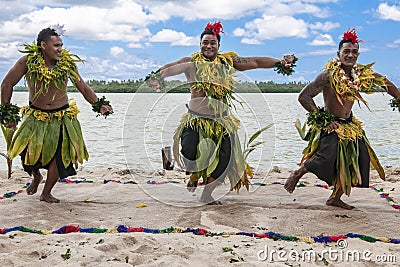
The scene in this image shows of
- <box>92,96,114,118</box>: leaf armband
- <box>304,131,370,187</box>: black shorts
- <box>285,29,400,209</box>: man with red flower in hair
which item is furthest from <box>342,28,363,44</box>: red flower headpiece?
<box>92,96,114,118</box>: leaf armband

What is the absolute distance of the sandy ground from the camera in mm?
3020

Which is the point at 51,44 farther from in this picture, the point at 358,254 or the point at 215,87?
the point at 358,254

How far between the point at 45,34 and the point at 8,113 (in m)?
0.76

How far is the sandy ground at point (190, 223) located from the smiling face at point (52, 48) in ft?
4.23

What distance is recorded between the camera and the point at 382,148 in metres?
8.79

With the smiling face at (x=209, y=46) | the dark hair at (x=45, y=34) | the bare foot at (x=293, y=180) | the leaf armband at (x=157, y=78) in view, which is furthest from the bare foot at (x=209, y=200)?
the dark hair at (x=45, y=34)

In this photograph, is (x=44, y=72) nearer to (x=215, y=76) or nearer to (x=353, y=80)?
(x=215, y=76)

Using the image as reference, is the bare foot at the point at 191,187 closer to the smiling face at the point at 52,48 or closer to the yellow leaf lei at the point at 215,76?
the yellow leaf lei at the point at 215,76

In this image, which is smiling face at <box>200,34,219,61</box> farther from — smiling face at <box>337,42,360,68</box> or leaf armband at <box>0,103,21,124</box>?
leaf armband at <box>0,103,21,124</box>

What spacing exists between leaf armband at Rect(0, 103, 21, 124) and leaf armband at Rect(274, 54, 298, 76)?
2344mm

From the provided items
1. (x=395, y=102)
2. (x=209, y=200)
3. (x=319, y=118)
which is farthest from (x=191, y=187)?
(x=395, y=102)

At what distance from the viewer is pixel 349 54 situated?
4180 mm

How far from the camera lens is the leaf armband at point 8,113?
4.34m

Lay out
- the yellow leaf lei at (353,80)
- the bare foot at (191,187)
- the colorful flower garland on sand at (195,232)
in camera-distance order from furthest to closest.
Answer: the bare foot at (191,187) → the yellow leaf lei at (353,80) → the colorful flower garland on sand at (195,232)
